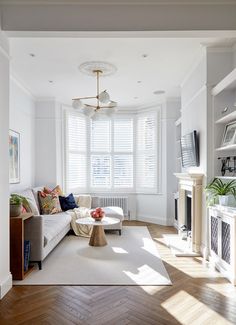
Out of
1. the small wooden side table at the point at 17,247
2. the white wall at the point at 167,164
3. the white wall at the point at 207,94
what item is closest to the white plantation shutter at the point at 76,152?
the white wall at the point at 167,164

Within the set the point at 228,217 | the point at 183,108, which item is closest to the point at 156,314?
Answer: the point at 228,217

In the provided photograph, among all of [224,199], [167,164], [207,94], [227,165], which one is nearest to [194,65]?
[207,94]

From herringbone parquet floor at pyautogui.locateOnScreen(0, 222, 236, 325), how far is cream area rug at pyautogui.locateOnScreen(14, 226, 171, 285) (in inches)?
6.1

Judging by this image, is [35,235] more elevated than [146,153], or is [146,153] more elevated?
[146,153]

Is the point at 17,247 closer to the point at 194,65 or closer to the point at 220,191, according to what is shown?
the point at 220,191

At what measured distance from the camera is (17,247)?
10.6 feet

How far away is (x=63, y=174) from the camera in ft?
21.7

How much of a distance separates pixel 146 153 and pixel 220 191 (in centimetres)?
358

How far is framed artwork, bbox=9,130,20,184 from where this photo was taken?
4695 mm

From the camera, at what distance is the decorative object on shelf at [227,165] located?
3.65 m

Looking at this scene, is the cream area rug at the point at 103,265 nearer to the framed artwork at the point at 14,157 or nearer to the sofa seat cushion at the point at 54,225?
the sofa seat cushion at the point at 54,225

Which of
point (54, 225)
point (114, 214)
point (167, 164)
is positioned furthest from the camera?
point (167, 164)

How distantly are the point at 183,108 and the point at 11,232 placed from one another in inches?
148

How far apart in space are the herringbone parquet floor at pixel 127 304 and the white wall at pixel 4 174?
203 millimetres
